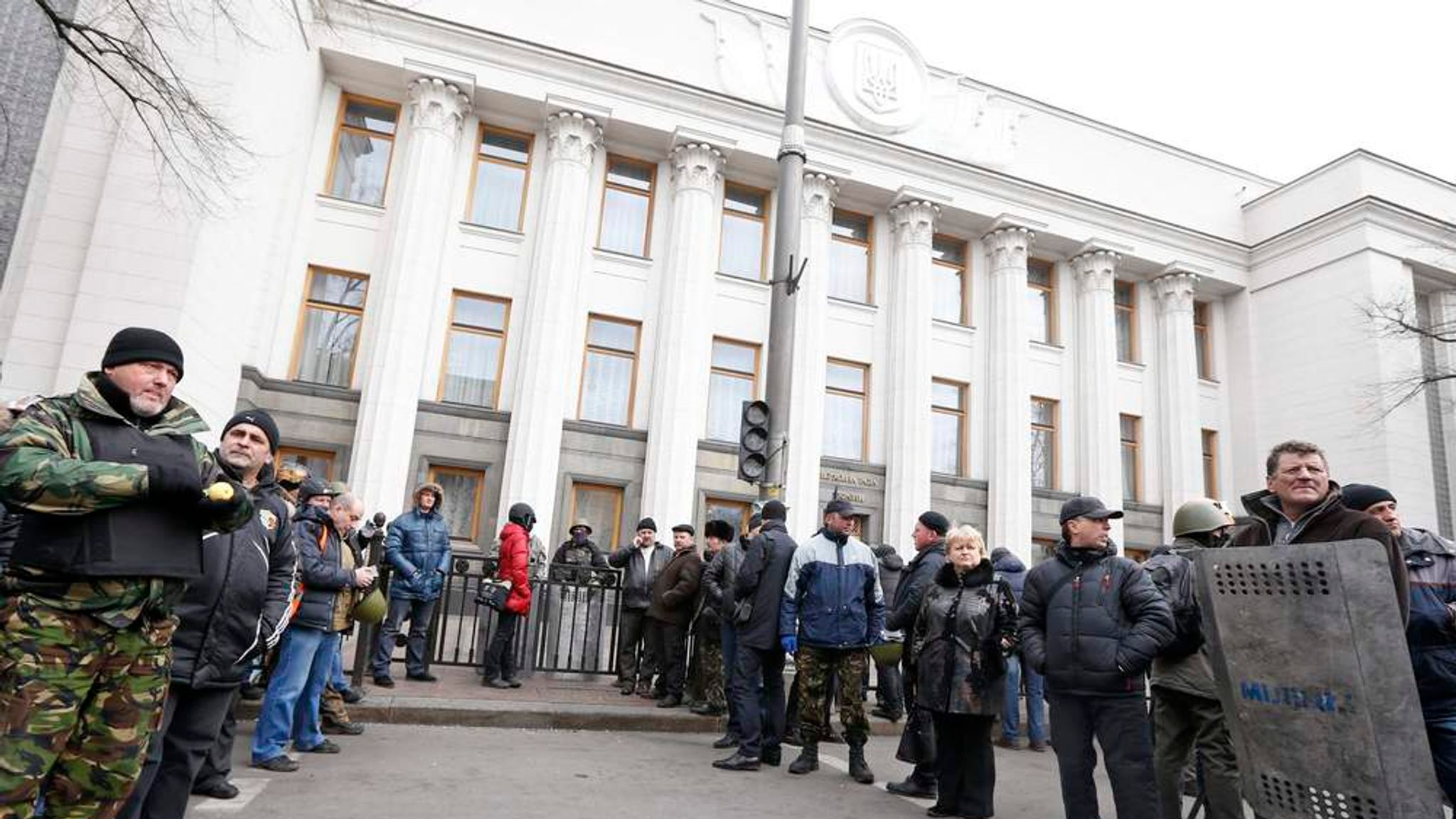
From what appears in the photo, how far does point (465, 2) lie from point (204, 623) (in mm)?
18265

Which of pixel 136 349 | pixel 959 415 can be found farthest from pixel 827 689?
pixel 959 415

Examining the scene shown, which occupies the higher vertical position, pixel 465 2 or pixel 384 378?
pixel 465 2

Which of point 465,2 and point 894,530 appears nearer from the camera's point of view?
point 465,2

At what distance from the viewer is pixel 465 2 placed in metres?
18.1

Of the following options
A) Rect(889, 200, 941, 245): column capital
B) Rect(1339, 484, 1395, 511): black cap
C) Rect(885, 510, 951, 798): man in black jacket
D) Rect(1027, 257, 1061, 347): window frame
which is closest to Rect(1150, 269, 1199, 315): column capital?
Rect(1027, 257, 1061, 347): window frame

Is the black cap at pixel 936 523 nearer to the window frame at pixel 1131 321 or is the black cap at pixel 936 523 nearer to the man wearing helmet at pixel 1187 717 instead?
the man wearing helmet at pixel 1187 717

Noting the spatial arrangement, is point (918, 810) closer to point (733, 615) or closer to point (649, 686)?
point (733, 615)

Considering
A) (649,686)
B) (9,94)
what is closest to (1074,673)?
(649,686)

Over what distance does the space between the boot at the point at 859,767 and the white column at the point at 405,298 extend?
1222 centimetres

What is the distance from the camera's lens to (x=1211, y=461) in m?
24.5

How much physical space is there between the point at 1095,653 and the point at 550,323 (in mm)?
14719

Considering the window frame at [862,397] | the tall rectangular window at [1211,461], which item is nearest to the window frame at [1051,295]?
the tall rectangular window at [1211,461]

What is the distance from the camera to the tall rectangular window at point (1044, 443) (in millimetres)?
22188

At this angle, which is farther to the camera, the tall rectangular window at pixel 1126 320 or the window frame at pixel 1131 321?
the tall rectangular window at pixel 1126 320
